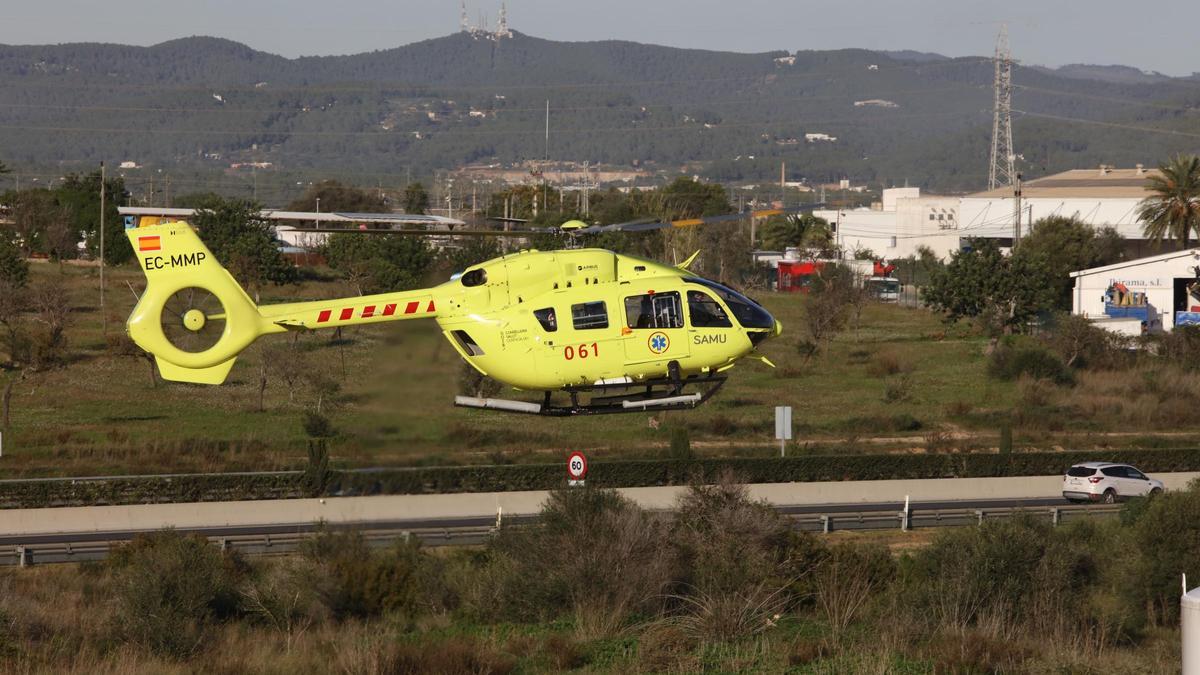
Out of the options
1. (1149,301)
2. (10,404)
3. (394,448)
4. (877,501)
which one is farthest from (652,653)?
(1149,301)

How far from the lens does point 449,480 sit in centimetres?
4119

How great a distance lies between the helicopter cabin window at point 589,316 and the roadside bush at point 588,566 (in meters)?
4.33

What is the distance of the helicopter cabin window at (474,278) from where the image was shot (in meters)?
23.6

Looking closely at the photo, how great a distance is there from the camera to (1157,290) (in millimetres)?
78500

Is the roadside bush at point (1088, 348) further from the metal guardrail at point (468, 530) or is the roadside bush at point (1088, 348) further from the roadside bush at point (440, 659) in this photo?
the roadside bush at point (440, 659)

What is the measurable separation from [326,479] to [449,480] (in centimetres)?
408

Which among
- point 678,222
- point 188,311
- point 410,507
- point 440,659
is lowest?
point 410,507

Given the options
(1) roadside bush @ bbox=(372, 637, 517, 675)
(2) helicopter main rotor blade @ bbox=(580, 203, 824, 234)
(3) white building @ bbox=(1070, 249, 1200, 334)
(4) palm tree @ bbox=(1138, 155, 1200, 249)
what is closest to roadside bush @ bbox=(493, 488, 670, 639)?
(1) roadside bush @ bbox=(372, 637, 517, 675)

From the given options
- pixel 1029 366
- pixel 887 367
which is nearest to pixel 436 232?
pixel 1029 366

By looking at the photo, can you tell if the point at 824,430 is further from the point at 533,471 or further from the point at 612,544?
the point at 612,544

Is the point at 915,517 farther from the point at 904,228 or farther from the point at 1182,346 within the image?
the point at 904,228

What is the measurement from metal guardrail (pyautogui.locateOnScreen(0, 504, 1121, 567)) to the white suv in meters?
0.75

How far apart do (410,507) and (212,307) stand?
52.5 ft

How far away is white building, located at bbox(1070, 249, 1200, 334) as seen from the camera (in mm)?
77875
